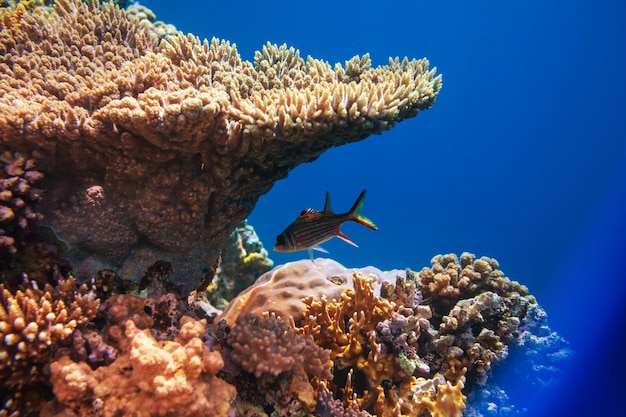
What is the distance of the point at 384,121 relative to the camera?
2.66 meters

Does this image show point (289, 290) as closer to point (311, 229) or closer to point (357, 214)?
point (311, 229)

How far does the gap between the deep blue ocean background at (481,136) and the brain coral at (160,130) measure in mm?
44609

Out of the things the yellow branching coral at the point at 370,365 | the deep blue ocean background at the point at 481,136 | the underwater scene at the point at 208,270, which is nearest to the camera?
the underwater scene at the point at 208,270

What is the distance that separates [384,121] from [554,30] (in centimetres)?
9045

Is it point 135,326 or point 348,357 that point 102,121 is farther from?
point 348,357

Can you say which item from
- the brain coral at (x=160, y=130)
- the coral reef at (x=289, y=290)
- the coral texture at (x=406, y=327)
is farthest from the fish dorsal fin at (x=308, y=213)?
the coral reef at (x=289, y=290)

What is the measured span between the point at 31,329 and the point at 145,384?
2.52ft

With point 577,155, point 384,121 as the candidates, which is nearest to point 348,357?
point 384,121

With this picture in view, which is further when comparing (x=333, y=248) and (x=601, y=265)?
(x=333, y=248)

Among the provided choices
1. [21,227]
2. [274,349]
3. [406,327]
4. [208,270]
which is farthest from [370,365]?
[21,227]

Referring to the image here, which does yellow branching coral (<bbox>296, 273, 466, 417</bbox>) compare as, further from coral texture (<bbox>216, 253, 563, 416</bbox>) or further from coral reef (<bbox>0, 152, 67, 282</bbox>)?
coral reef (<bbox>0, 152, 67, 282</bbox>)

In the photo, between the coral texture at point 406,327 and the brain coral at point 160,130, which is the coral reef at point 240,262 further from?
the brain coral at point 160,130

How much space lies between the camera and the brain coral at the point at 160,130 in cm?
253

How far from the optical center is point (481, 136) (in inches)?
3344
